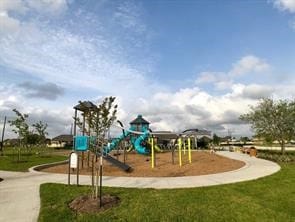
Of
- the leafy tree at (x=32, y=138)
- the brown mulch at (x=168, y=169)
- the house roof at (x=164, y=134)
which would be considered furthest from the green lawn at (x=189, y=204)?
the leafy tree at (x=32, y=138)

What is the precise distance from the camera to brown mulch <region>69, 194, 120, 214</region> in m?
7.50

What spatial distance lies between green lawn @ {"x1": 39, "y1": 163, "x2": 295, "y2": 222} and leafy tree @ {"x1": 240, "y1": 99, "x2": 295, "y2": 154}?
25.2 m

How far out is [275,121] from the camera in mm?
34406

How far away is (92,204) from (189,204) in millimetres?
2605

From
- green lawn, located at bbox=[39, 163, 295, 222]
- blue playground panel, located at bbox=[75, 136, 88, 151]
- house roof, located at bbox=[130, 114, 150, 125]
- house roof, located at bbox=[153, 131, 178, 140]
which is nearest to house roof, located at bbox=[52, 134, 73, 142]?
house roof, located at bbox=[153, 131, 178, 140]

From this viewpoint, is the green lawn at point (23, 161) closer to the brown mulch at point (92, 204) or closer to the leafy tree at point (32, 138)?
the leafy tree at point (32, 138)

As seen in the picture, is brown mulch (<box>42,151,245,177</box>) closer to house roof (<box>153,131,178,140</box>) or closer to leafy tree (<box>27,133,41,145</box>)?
house roof (<box>153,131,178,140</box>)

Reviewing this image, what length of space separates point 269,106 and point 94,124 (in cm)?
2961

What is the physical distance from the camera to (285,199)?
859 cm

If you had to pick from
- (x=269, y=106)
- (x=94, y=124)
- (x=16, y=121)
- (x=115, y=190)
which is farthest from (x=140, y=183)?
(x=269, y=106)

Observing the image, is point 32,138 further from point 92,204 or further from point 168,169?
point 92,204

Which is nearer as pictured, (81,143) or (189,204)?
(189,204)

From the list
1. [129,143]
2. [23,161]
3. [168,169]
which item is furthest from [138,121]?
[168,169]

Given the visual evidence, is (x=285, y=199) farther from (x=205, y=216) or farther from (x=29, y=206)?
(x=29, y=206)
